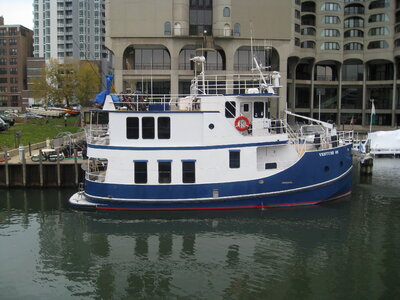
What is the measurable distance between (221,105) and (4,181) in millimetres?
15497

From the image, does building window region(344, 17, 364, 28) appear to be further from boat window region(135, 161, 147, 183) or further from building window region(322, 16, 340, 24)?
boat window region(135, 161, 147, 183)

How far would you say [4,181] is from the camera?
27.6 m

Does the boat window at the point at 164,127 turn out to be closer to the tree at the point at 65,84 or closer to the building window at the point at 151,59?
the building window at the point at 151,59

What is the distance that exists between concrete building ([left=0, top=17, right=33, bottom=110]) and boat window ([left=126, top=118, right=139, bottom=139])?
93.1 meters

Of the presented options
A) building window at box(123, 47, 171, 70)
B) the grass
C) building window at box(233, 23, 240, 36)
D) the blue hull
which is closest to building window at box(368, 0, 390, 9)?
building window at box(233, 23, 240, 36)

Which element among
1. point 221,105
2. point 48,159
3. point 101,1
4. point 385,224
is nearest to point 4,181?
point 48,159

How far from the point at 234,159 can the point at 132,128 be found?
210 inches

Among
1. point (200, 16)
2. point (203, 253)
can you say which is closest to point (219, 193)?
point (203, 253)

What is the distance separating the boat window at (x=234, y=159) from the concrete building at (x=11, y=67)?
95739 millimetres

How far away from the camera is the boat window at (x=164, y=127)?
70.2ft

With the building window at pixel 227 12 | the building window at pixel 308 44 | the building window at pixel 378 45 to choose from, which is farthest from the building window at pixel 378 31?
the building window at pixel 227 12

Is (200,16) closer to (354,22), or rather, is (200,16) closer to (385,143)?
(385,143)

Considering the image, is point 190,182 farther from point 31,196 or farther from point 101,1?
point 101,1

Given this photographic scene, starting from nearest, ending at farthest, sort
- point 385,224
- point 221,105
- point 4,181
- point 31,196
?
point 385,224
point 221,105
point 31,196
point 4,181
